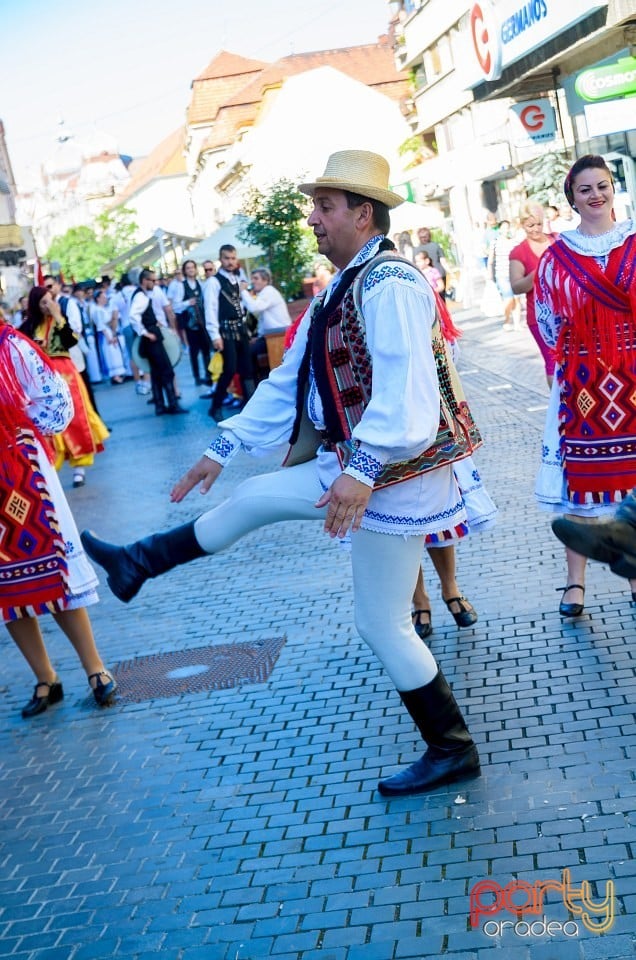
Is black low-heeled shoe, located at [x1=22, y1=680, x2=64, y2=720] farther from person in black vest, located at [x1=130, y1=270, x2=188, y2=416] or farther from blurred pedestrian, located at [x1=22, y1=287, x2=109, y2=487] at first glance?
person in black vest, located at [x1=130, y1=270, x2=188, y2=416]

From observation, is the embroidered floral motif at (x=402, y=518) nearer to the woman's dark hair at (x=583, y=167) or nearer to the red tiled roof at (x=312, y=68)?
the woman's dark hair at (x=583, y=167)

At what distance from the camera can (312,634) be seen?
648 cm

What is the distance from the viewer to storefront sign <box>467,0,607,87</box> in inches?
849

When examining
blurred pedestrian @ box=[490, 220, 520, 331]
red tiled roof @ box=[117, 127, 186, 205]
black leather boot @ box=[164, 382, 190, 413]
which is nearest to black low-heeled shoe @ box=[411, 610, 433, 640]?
blurred pedestrian @ box=[490, 220, 520, 331]

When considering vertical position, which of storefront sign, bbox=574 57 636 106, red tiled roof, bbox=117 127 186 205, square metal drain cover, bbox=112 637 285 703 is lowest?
square metal drain cover, bbox=112 637 285 703

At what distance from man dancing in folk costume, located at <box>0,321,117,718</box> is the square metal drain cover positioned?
0.72 ft

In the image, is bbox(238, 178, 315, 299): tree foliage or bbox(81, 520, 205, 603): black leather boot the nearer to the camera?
bbox(81, 520, 205, 603): black leather boot

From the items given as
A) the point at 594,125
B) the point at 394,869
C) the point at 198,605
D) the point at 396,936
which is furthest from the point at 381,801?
the point at 594,125

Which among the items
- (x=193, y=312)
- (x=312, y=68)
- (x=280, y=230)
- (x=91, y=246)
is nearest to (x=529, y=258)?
(x=280, y=230)

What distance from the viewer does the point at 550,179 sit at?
2625 cm

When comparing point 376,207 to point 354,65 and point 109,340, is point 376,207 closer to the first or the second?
point 109,340

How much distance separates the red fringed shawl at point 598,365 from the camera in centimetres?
549

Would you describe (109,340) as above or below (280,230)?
below

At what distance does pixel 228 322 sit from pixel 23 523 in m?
11.1
